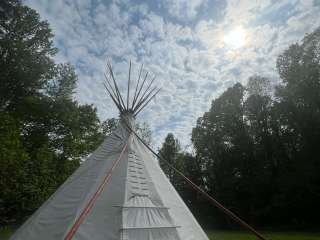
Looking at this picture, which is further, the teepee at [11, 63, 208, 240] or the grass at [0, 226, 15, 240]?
the grass at [0, 226, 15, 240]

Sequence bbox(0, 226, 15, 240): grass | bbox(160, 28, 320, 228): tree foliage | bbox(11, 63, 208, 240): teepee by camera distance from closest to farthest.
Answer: bbox(11, 63, 208, 240): teepee, bbox(0, 226, 15, 240): grass, bbox(160, 28, 320, 228): tree foliage

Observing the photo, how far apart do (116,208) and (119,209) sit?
0.05 m

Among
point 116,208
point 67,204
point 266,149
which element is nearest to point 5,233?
point 67,204

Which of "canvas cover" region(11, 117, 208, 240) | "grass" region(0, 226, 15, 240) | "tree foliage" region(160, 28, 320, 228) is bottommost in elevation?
"grass" region(0, 226, 15, 240)

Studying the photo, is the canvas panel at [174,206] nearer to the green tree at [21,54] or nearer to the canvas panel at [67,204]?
the canvas panel at [67,204]

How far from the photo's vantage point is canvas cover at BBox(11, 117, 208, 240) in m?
3.52

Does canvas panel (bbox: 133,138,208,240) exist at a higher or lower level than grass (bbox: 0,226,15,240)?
higher

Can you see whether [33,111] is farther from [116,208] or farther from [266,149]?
[266,149]

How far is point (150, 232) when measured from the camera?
143 inches

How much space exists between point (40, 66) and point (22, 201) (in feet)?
23.8

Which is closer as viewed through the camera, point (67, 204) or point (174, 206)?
point (67, 204)

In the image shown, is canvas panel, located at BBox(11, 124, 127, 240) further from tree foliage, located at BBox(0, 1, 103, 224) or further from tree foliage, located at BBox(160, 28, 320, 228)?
tree foliage, located at BBox(160, 28, 320, 228)

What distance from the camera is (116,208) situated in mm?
3768

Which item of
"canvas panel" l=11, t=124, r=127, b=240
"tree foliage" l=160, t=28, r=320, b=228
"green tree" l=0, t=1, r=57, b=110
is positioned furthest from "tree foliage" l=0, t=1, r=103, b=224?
"tree foliage" l=160, t=28, r=320, b=228
